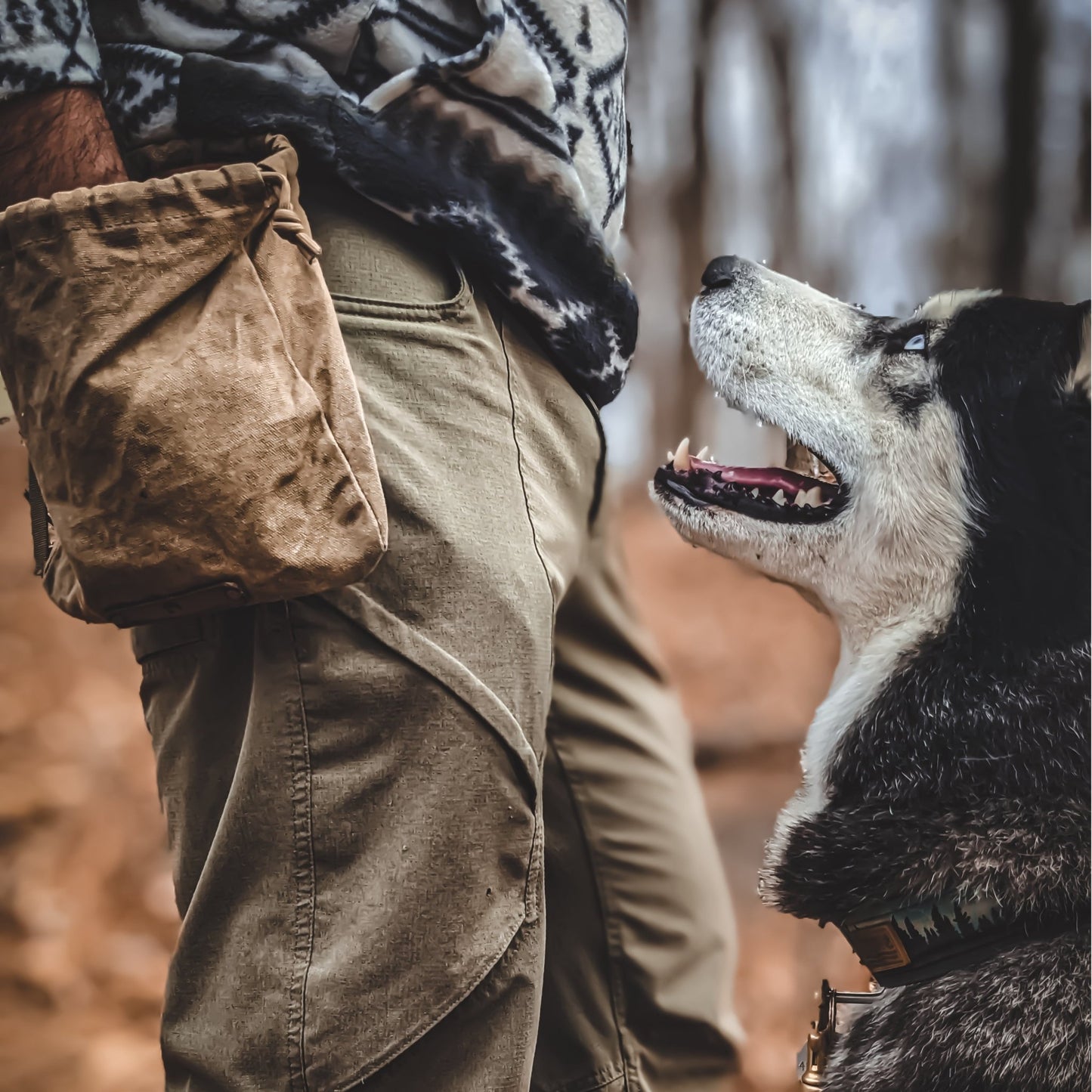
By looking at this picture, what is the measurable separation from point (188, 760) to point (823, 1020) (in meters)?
0.73

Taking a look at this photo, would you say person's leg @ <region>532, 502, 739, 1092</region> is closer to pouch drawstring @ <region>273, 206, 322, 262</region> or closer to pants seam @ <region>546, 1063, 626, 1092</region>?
pants seam @ <region>546, 1063, 626, 1092</region>

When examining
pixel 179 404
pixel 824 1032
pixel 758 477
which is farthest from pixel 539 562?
pixel 824 1032

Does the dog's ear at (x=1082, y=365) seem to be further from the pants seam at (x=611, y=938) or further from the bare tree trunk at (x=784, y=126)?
the bare tree trunk at (x=784, y=126)

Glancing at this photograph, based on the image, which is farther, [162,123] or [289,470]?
[162,123]

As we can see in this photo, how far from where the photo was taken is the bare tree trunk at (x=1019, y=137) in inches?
65.4

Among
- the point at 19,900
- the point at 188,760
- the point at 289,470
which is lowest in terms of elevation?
the point at 19,900

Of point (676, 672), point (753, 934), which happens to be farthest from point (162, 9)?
point (676, 672)

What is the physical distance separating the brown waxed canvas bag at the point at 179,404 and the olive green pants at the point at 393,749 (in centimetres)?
7

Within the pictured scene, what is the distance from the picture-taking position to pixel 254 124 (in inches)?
33.9

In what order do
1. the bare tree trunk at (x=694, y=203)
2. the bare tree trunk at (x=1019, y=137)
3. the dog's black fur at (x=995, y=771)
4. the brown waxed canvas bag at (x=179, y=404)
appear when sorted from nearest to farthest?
the brown waxed canvas bag at (x=179, y=404) < the dog's black fur at (x=995, y=771) < the bare tree trunk at (x=1019, y=137) < the bare tree trunk at (x=694, y=203)

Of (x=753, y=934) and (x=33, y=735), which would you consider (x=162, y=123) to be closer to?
(x=33, y=735)

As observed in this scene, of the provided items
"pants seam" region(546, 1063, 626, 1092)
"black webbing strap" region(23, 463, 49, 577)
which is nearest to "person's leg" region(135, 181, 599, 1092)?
"black webbing strap" region(23, 463, 49, 577)

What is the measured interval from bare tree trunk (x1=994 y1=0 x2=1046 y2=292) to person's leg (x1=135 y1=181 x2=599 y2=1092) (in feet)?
3.81

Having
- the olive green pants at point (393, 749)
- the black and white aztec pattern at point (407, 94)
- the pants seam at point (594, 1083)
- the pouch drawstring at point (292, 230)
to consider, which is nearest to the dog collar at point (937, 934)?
the pants seam at point (594, 1083)
